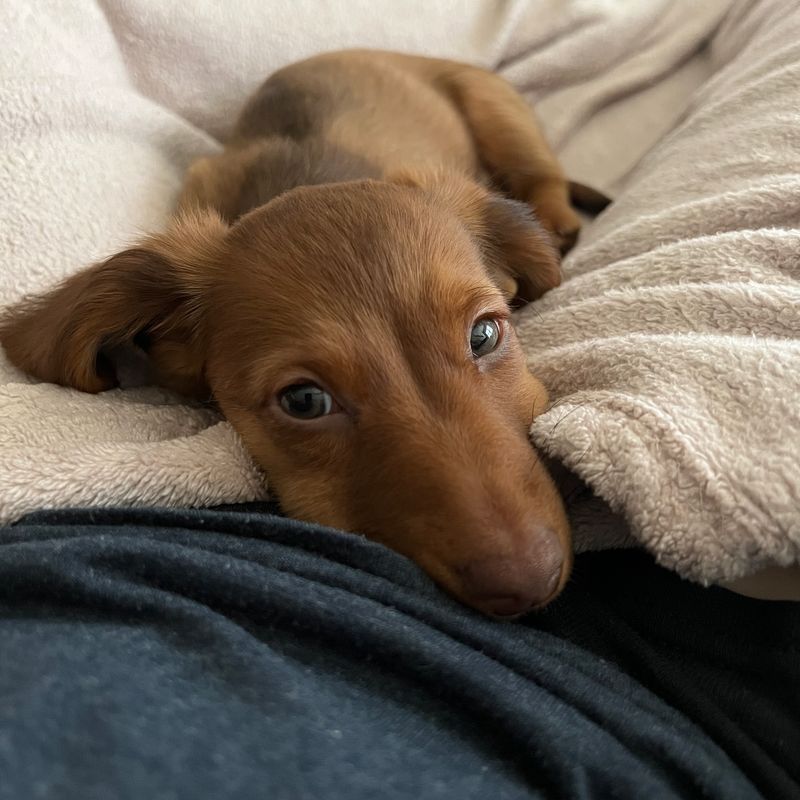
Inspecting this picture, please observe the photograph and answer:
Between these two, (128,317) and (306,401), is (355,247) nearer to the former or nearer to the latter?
(306,401)

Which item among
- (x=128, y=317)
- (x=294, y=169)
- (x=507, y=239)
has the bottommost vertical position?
(x=128, y=317)

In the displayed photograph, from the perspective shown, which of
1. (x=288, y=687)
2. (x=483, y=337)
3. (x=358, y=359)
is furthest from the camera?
(x=483, y=337)

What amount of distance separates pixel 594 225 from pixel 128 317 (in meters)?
1.19

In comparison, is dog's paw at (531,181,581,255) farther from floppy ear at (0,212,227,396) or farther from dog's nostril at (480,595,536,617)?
dog's nostril at (480,595,536,617)

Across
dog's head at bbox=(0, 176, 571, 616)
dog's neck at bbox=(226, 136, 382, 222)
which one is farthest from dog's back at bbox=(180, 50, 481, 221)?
dog's head at bbox=(0, 176, 571, 616)

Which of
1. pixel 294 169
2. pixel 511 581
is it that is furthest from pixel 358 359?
pixel 294 169

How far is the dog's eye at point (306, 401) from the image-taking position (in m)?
1.33

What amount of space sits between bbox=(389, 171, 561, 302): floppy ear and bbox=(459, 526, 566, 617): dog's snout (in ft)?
2.50

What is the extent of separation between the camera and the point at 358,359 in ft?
4.22

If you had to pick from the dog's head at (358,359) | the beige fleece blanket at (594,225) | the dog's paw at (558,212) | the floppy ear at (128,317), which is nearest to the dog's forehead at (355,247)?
the dog's head at (358,359)

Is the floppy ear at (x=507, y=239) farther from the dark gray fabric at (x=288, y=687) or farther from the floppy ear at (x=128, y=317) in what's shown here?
the dark gray fabric at (x=288, y=687)

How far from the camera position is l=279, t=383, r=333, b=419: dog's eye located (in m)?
1.33

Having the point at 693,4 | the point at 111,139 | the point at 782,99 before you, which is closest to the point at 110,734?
the point at 111,139

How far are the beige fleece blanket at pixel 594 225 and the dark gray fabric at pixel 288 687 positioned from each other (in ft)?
0.72
